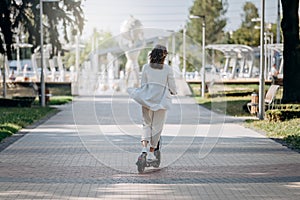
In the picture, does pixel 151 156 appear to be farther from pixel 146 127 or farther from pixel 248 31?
pixel 248 31

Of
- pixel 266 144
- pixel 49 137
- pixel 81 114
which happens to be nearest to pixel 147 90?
pixel 266 144

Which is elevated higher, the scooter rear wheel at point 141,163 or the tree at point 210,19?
the tree at point 210,19

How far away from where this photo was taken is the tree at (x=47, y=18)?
3116cm

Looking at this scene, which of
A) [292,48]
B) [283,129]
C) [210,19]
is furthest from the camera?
[210,19]

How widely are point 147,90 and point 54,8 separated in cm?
2163

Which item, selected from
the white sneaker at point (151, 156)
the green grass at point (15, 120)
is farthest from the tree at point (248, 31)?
the white sneaker at point (151, 156)

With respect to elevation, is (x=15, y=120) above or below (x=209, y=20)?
below

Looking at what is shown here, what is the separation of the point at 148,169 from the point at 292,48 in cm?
1477

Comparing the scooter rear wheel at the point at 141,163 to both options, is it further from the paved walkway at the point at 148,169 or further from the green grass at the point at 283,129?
the green grass at the point at 283,129

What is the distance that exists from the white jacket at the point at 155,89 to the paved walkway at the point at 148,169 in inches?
44.5

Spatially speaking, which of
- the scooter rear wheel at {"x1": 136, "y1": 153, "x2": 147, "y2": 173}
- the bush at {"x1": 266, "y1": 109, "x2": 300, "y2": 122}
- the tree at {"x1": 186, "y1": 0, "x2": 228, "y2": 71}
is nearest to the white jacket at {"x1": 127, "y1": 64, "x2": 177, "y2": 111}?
the scooter rear wheel at {"x1": 136, "y1": 153, "x2": 147, "y2": 173}

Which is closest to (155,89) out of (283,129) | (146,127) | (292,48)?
(146,127)

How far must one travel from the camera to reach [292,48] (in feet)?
81.5

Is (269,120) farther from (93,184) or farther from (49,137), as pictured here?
(93,184)
